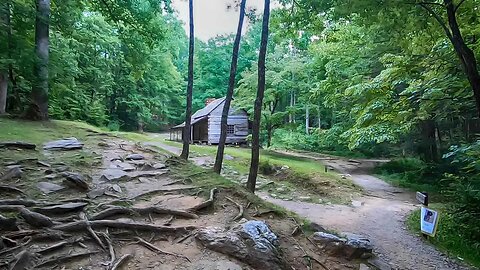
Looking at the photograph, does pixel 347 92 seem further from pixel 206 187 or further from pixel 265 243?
pixel 265 243

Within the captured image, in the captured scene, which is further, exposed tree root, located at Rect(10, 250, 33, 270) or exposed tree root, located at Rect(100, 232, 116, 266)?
A: exposed tree root, located at Rect(100, 232, 116, 266)

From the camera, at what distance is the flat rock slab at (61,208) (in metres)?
4.47

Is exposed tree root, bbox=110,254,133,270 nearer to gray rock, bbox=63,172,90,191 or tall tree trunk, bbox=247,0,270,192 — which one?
gray rock, bbox=63,172,90,191

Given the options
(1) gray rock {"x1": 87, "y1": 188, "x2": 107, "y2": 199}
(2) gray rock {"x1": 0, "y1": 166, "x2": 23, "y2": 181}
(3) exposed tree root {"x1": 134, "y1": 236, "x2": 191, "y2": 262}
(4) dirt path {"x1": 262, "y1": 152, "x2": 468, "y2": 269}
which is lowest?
(4) dirt path {"x1": 262, "y1": 152, "x2": 468, "y2": 269}

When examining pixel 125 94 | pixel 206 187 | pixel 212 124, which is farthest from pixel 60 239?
pixel 125 94

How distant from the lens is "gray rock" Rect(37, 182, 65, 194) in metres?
5.26

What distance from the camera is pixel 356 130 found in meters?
12.6

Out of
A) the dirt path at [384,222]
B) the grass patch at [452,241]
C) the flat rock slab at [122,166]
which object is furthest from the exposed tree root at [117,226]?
the grass patch at [452,241]

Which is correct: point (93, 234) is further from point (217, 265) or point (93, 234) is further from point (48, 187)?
point (48, 187)

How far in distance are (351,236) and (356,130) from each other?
23.5ft

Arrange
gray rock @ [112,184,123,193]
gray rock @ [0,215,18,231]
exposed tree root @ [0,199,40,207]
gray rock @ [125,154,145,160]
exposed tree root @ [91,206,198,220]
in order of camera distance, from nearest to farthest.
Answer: gray rock @ [0,215,18,231] → exposed tree root @ [0,199,40,207] → exposed tree root @ [91,206,198,220] → gray rock @ [112,184,123,193] → gray rock @ [125,154,145,160]

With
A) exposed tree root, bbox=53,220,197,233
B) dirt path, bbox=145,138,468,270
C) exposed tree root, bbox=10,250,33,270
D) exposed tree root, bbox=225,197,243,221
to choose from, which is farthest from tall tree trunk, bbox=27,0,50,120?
dirt path, bbox=145,138,468,270

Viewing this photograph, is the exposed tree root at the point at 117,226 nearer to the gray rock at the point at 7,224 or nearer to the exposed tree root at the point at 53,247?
the exposed tree root at the point at 53,247

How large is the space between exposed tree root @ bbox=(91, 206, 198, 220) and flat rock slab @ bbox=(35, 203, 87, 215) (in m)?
0.37
